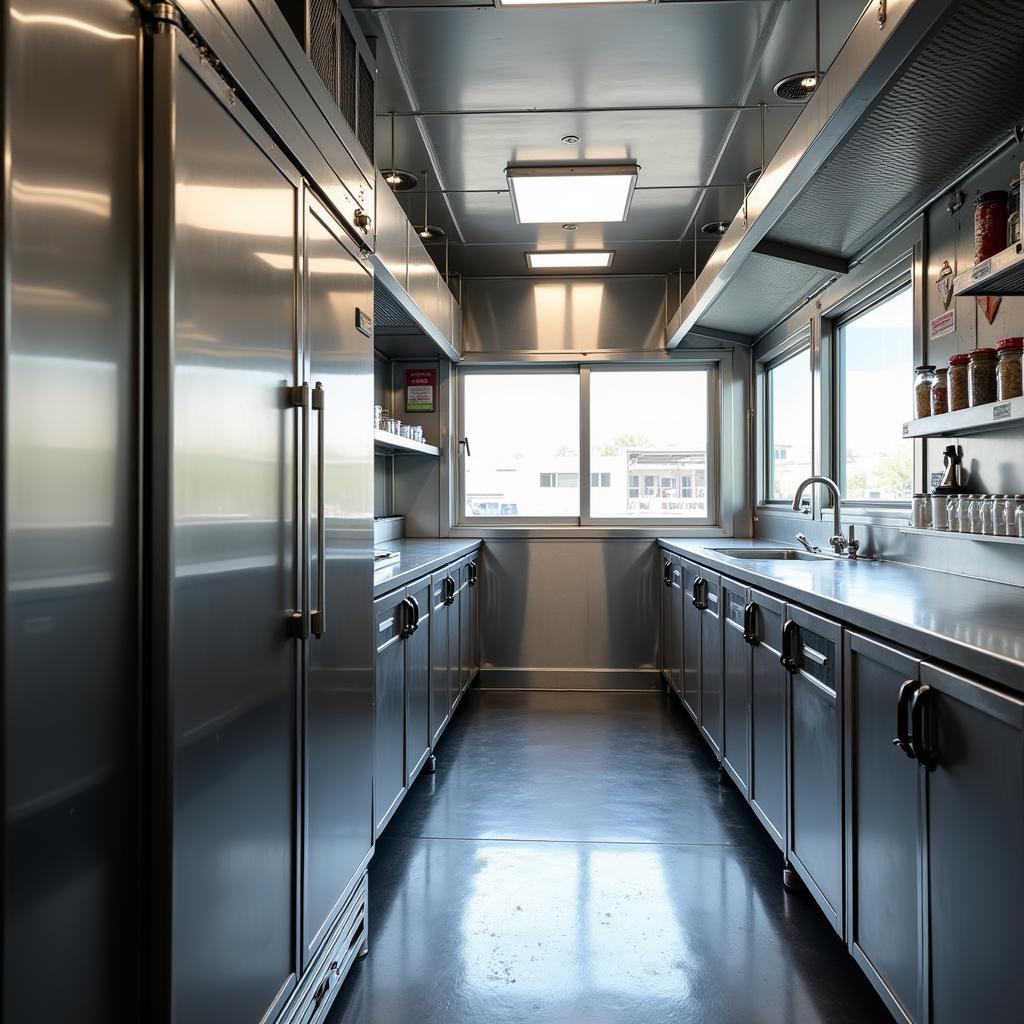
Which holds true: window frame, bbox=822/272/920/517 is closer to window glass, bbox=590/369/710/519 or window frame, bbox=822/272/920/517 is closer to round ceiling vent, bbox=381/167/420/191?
window glass, bbox=590/369/710/519

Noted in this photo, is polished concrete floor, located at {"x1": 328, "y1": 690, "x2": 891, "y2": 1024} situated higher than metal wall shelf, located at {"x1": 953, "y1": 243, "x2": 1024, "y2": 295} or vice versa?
metal wall shelf, located at {"x1": 953, "y1": 243, "x2": 1024, "y2": 295}

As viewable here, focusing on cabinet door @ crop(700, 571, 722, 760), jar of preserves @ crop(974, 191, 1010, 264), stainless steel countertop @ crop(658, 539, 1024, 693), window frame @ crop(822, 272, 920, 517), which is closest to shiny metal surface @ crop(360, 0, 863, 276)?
window frame @ crop(822, 272, 920, 517)

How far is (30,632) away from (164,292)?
0.50 m

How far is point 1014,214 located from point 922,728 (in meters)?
1.25

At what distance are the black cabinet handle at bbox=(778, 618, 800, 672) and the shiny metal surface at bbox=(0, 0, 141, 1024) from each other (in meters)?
1.79

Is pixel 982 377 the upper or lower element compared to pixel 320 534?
upper

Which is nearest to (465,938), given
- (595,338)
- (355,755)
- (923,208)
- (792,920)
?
(355,755)

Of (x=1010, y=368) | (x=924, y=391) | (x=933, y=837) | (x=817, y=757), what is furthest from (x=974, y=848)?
(x=924, y=391)

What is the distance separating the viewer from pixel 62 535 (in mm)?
912

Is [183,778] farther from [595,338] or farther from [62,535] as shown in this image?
[595,338]

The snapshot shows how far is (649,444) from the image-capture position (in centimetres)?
547

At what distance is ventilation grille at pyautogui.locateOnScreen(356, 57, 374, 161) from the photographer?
2457 mm

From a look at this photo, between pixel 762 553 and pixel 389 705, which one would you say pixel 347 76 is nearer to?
pixel 389 705

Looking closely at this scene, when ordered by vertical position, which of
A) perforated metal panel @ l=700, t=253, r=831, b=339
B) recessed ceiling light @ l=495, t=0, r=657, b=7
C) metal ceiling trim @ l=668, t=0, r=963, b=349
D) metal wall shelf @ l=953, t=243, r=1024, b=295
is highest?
Answer: recessed ceiling light @ l=495, t=0, r=657, b=7
